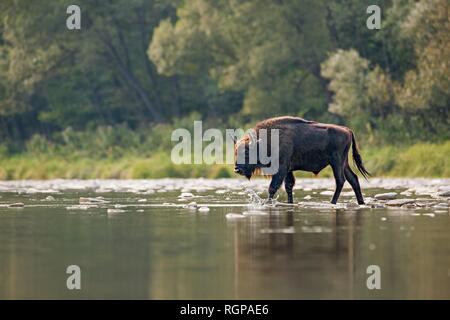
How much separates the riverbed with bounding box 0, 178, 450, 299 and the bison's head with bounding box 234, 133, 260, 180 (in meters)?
0.75

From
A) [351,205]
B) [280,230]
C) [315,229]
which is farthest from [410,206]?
[280,230]

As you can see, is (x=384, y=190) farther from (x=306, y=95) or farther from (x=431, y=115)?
(x=306, y=95)

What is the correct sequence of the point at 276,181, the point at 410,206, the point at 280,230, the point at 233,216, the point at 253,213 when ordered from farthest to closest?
the point at 276,181
the point at 410,206
the point at 253,213
the point at 233,216
the point at 280,230

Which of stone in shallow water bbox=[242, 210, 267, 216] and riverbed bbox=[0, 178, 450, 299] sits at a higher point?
riverbed bbox=[0, 178, 450, 299]

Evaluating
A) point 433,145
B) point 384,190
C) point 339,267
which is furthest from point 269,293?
point 433,145

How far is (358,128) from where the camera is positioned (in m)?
48.8

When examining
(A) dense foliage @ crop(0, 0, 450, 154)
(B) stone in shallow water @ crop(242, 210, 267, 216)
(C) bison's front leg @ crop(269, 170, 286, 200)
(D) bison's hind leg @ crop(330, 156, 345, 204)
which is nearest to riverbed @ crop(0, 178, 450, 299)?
(B) stone in shallow water @ crop(242, 210, 267, 216)

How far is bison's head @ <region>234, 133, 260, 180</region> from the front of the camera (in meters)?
24.8

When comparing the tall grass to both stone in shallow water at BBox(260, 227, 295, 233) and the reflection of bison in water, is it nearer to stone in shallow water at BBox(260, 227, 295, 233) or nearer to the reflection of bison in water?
the reflection of bison in water

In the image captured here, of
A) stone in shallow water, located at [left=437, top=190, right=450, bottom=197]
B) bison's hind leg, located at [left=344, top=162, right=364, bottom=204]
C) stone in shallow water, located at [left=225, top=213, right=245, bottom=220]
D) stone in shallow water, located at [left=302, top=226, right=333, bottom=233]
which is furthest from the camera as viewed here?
stone in shallow water, located at [left=437, top=190, right=450, bottom=197]

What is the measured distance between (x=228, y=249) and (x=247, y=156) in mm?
8960

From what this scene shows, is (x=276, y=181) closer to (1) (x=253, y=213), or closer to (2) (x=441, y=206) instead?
(1) (x=253, y=213)

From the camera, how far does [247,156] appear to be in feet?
81.5

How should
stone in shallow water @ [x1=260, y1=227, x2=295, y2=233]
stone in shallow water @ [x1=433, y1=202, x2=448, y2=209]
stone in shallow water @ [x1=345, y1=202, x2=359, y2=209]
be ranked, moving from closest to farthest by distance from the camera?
stone in shallow water @ [x1=260, y1=227, x2=295, y2=233] → stone in shallow water @ [x1=433, y1=202, x2=448, y2=209] → stone in shallow water @ [x1=345, y1=202, x2=359, y2=209]
